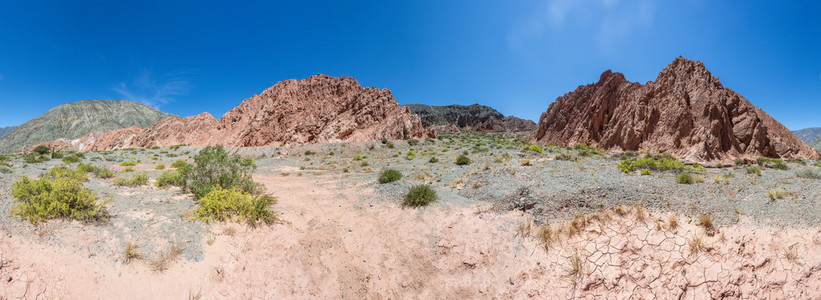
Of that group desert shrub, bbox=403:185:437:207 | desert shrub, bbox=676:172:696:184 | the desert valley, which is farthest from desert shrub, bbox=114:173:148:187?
desert shrub, bbox=676:172:696:184

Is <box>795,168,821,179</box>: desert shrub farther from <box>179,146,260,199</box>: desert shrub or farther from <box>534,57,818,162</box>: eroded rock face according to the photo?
<box>179,146,260,199</box>: desert shrub

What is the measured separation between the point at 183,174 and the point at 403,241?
8187mm

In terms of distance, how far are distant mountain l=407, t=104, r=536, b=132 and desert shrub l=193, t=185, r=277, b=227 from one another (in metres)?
83.2

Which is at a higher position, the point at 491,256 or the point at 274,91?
the point at 274,91

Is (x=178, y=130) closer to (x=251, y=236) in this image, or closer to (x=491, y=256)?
(x=251, y=236)

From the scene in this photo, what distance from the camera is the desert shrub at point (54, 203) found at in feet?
18.0

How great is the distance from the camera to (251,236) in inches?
262

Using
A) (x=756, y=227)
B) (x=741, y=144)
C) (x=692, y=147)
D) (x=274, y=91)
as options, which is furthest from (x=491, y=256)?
(x=274, y=91)

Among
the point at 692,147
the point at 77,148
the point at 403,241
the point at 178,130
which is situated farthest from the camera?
the point at 77,148

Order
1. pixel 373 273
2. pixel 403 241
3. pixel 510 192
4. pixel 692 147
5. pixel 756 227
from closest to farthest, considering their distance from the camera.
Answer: pixel 756 227
pixel 373 273
pixel 403 241
pixel 510 192
pixel 692 147

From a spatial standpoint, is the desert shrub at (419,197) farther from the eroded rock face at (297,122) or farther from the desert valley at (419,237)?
the eroded rock face at (297,122)

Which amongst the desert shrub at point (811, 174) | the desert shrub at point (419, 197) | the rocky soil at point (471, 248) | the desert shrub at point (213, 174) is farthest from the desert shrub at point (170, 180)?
the desert shrub at point (811, 174)

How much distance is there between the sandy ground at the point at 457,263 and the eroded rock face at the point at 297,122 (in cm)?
3152

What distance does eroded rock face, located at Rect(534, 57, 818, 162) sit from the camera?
2152 centimetres
